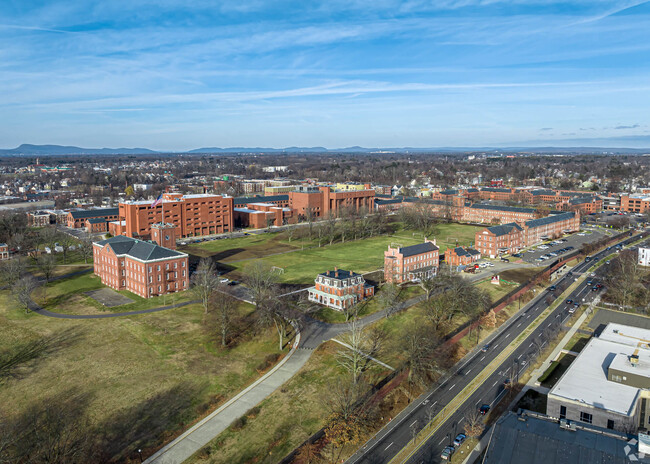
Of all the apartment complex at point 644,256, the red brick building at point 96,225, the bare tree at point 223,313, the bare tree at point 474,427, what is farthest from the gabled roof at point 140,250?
the apartment complex at point 644,256

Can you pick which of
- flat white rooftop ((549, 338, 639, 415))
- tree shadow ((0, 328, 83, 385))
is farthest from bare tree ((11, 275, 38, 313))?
flat white rooftop ((549, 338, 639, 415))

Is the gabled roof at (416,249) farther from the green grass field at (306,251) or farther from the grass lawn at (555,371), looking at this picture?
the grass lawn at (555,371)

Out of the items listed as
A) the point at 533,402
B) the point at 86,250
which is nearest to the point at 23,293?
the point at 86,250

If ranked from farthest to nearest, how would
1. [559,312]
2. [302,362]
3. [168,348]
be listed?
[559,312]
[168,348]
[302,362]

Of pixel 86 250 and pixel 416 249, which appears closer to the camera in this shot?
pixel 416 249

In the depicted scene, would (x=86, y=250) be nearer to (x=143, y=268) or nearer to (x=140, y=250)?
(x=140, y=250)

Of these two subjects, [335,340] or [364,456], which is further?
[335,340]

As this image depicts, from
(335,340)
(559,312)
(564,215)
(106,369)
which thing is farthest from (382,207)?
(106,369)

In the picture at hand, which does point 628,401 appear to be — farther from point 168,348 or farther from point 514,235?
point 514,235
